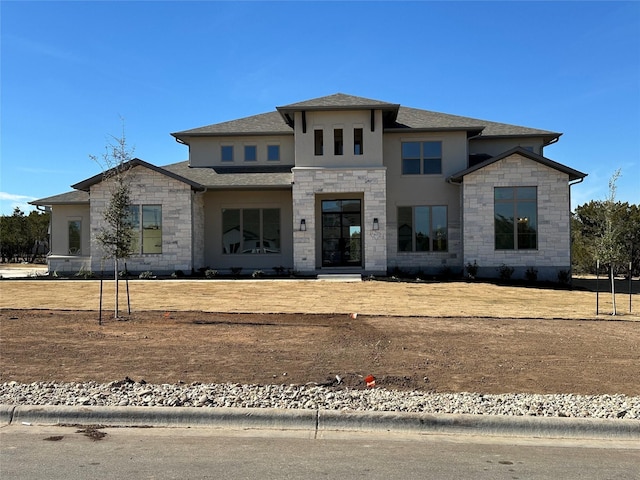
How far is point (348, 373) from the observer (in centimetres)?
744

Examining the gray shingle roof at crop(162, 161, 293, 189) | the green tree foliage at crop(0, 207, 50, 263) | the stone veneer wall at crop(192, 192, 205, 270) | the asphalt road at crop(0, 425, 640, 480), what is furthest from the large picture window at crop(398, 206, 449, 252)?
the green tree foliage at crop(0, 207, 50, 263)

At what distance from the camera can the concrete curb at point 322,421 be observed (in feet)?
18.3

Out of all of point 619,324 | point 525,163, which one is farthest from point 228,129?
point 619,324

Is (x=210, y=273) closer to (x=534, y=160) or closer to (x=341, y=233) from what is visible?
(x=341, y=233)

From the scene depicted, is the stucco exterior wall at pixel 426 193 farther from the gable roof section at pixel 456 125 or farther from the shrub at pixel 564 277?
the shrub at pixel 564 277

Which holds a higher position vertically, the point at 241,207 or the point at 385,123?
the point at 385,123

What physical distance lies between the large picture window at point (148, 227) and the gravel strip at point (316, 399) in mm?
17245

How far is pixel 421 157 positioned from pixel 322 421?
20586 millimetres

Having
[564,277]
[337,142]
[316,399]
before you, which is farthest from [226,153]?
[316,399]

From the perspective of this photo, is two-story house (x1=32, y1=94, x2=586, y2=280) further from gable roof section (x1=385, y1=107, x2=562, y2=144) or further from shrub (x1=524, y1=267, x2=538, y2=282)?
shrub (x1=524, y1=267, x2=538, y2=282)

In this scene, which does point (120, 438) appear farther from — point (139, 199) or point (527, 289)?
point (139, 199)

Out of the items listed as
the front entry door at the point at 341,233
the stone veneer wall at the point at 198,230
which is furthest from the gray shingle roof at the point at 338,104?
the stone veneer wall at the point at 198,230

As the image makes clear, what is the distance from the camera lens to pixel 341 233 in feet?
83.7

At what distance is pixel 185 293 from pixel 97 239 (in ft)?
19.7
